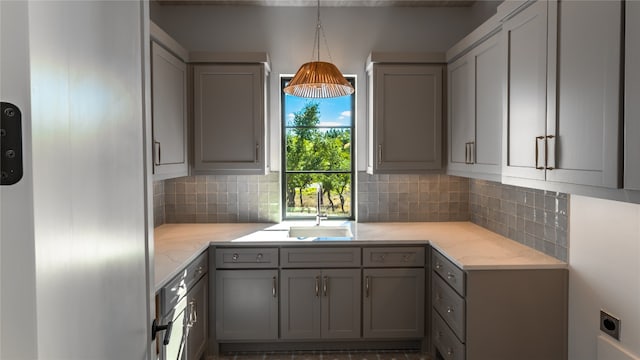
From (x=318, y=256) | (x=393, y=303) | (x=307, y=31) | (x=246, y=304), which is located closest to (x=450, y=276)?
(x=393, y=303)

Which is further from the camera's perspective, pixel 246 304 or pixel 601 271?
pixel 246 304

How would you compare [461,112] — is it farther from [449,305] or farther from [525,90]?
[449,305]

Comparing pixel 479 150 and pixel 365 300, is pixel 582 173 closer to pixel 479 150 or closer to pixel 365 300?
pixel 479 150

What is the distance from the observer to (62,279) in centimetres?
67

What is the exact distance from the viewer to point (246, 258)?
2.78 meters

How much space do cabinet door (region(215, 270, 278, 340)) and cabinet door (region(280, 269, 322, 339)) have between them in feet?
0.20

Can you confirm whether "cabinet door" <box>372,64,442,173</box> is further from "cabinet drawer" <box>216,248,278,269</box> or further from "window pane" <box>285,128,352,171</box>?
"cabinet drawer" <box>216,248,278,269</box>

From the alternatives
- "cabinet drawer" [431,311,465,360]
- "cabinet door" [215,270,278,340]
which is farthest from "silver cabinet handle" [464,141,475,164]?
"cabinet door" [215,270,278,340]

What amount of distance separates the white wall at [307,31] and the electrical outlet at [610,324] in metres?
2.15

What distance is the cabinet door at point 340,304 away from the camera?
9.20 ft

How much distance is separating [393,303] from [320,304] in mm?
501

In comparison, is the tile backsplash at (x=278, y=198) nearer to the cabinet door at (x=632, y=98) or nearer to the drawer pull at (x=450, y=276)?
the drawer pull at (x=450, y=276)

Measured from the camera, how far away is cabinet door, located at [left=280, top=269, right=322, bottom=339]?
2797 millimetres

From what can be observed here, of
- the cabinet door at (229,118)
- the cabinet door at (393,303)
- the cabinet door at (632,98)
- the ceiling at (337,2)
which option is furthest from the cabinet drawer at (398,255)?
the ceiling at (337,2)
